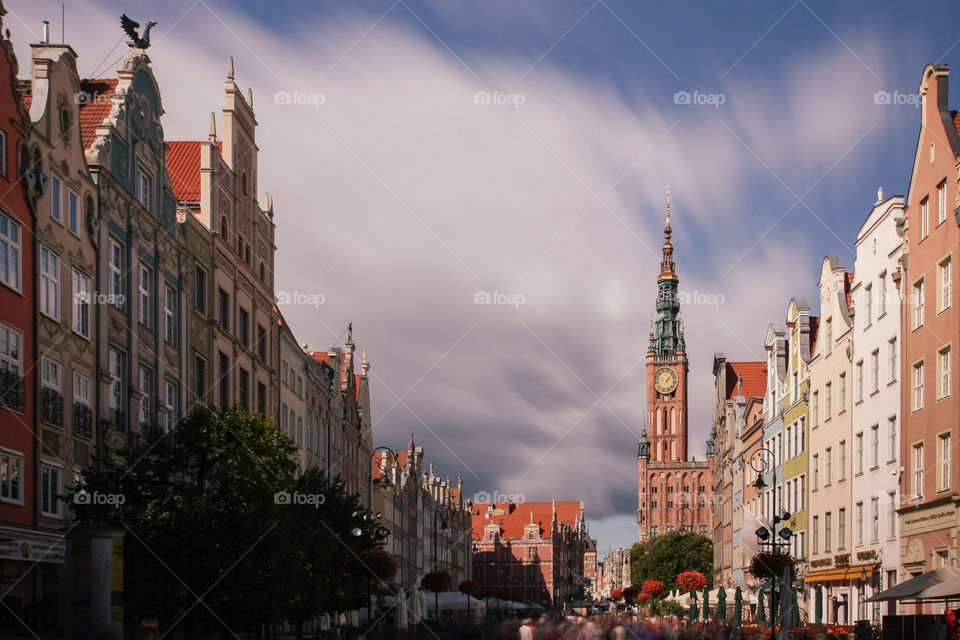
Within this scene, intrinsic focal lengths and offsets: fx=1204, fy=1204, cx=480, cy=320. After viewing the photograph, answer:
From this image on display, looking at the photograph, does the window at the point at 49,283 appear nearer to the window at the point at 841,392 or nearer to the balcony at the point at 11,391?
the balcony at the point at 11,391

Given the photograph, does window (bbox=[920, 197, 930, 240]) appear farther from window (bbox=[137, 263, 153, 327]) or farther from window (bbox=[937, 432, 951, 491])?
window (bbox=[137, 263, 153, 327])

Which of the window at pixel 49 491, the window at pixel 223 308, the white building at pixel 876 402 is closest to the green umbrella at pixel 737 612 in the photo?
the white building at pixel 876 402

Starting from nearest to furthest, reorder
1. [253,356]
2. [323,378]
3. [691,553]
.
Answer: [253,356], [323,378], [691,553]

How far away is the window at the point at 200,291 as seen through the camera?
130ft

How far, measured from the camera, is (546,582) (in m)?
178

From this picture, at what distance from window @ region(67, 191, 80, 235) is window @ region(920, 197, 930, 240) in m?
23.5

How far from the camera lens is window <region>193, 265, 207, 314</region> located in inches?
1564

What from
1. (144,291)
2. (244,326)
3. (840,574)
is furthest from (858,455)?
(144,291)

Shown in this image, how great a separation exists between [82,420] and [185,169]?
16.9 metres

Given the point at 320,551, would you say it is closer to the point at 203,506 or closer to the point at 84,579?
the point at 203,506

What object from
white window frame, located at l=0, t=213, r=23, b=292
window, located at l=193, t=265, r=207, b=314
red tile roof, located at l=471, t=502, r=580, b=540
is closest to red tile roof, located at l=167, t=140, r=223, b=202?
window, located at l=193, t=265, r=207, b=314

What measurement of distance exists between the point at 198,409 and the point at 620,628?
11469 mm

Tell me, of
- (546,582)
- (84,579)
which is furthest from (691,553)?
(84,579)

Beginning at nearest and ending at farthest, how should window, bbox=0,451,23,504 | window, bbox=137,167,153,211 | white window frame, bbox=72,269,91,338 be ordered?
1. window, bbox=0,451,23,504
2. white window frame, bbox=72,269,91,338
3. window, bbox=137,167,153,211
